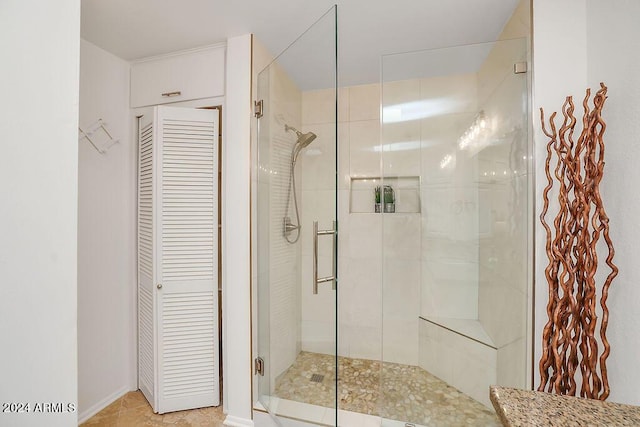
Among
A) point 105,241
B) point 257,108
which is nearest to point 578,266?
point 257,108

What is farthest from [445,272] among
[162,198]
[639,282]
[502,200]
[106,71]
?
[106,71]

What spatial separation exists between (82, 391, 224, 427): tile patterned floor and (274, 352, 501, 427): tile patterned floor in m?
0.57

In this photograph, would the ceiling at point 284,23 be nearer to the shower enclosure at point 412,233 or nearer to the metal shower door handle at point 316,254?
the shower enclosure at point 412,233

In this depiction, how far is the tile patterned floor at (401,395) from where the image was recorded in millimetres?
1469

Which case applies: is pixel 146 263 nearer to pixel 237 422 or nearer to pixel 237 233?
pixel 237 233

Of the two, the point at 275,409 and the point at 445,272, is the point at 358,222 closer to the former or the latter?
the point at 445,272

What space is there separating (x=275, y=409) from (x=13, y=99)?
191cm

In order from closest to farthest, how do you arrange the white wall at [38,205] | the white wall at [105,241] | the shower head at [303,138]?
the white wall at [38,205] < the shower head at [303,138] < the white wall at [105,241]

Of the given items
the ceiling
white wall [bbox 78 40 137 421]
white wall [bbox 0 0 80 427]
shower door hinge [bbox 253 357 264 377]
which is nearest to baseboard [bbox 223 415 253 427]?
shower door hinge [bbox 253 357 264 377]

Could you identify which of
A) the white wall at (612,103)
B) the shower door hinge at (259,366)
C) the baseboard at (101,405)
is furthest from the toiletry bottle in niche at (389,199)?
the baseboard at (101,405)

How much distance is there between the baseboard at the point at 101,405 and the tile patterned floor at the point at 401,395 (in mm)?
1275

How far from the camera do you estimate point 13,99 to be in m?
1.00

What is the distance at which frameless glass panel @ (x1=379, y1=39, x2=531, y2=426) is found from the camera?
1.48 metres

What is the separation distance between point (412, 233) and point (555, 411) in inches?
42.1
